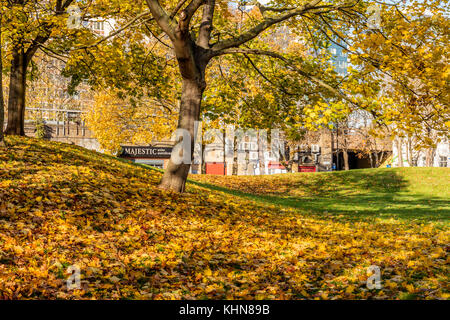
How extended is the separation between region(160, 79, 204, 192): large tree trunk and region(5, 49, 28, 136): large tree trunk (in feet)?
24.9

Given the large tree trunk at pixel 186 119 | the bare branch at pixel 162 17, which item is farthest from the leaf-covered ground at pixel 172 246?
the bare branch at pixel 162 17

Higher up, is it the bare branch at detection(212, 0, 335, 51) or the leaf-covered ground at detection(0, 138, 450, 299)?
the bare branch at detection(212, 0, 335, 51)

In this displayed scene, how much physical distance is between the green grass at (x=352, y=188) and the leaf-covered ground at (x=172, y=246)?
255 inches

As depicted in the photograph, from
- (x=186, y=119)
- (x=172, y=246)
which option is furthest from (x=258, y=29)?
(x=172, y=246)

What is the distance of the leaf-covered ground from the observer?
5.11m

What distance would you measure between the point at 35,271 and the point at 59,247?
3.38ft

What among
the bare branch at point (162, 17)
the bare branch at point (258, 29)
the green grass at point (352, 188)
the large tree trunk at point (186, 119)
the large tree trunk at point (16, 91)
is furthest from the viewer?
the green grass at point (352, 188)

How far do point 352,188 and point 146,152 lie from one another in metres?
22.6

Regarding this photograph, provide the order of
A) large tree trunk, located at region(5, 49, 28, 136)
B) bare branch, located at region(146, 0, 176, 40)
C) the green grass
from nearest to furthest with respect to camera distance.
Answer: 1. bare branch, located at region(146, 0, 176, 40)
2. large tree trunk, located at region(5, 49, 28, 136)
3. the green grass

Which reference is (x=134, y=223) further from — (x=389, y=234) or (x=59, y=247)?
(x=389, y=234)

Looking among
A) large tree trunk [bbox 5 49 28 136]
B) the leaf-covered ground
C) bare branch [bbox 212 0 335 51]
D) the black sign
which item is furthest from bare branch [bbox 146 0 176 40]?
the black sign

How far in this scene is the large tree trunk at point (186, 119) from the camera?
1112cm

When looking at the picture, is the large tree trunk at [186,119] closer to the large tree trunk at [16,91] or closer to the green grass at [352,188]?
the green grass at [352,188]

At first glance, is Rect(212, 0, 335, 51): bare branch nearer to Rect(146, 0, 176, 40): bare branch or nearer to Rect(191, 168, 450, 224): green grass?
Rect(146, 0, 176, 40): bare branch
